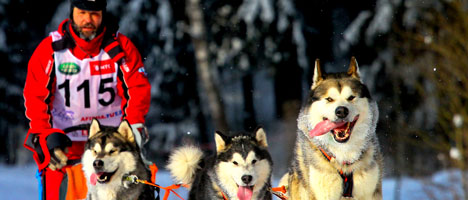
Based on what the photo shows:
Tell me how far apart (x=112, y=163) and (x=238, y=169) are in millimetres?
825

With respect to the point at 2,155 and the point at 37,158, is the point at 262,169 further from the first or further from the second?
the point at 2,155

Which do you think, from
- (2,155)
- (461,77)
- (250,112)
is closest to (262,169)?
(461,77)

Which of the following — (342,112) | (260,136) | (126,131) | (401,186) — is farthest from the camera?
(401,186)

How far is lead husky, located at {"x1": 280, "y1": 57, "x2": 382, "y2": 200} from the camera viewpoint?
3.46m

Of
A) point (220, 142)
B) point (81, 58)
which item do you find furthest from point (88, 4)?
point (220, 142)

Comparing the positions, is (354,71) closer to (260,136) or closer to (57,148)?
(260,136)

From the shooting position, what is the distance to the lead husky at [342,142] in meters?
3.46

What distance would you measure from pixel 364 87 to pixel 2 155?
15917 mm

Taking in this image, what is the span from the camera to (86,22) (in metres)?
4.18

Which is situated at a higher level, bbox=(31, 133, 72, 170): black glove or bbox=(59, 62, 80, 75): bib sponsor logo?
bbox=(59, 62, 80, 75): bib sponsor logo

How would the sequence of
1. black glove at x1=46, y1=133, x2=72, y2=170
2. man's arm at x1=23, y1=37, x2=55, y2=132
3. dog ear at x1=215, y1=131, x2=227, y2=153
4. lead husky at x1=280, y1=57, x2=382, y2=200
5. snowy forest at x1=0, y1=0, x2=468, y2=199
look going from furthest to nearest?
snowy forest at x1=0, y1=0, x2=468, y2=199
dog ear at x1=215, y1=131, x2=227, y2=153
man's arm at x1=23, y1=37, x2=55, y2=132
black glove at x1=46, y1=133, x2=72, y2=170
lead husky at x1=280, y1=57, x2=382, y2=200

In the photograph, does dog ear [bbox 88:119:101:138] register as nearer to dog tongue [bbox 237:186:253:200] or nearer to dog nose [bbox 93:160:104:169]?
dog nose [bbox 93:160:104:169]

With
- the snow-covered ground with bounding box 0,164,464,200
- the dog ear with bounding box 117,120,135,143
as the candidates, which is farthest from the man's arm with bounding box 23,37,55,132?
the snow-covered ground with bounding box 0,164,464,200

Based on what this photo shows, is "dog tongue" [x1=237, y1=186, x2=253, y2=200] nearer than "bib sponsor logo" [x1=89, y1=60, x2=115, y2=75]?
Yes
